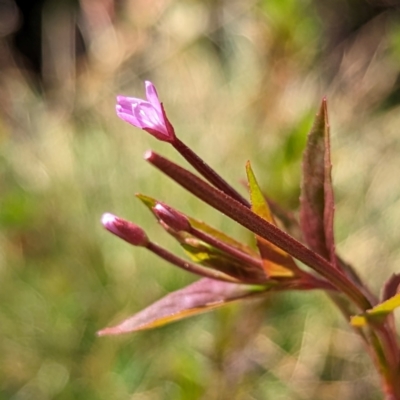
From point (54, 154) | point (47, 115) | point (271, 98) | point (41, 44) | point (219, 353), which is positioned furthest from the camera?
point (41, 44)

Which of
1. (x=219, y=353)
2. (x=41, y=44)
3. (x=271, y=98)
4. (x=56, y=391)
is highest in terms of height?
(x=41, y=44)

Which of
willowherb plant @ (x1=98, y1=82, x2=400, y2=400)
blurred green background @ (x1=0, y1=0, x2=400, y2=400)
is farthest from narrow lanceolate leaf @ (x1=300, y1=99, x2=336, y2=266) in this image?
blurred green background @ (x1=0, y1=0, x2=400, y2=400)

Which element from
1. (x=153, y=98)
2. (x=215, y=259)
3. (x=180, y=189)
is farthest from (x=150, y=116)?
(x=180, y=189)

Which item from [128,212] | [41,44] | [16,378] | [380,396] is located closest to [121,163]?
[128,212]

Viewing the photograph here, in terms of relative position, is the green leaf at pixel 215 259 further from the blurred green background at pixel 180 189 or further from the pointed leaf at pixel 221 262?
the blurred green background at pixel 180 189

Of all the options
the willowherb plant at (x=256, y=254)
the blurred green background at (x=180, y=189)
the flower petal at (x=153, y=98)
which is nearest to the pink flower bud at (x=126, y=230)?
the willowherb plant at (x=256, y=254)

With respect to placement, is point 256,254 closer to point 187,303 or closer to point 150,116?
point 187,303

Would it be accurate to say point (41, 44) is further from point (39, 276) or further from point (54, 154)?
point (39, 276)
